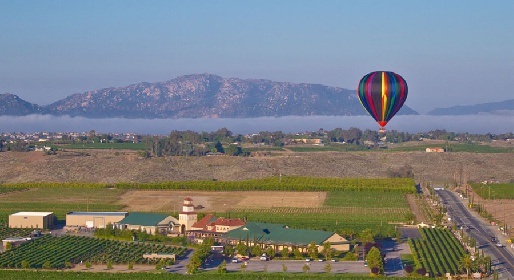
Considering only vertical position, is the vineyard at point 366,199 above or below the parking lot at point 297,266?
above

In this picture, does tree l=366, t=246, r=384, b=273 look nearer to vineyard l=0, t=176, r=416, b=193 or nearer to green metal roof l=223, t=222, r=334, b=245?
green metal roof l=223, t=222, r=334, b=245

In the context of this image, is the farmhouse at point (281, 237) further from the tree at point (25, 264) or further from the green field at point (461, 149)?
the green field at point (461, 149)

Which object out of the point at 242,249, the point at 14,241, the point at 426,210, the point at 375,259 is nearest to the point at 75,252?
the point at 14,241

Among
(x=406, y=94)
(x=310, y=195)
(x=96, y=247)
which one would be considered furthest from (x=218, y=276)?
(x=310, y=195)

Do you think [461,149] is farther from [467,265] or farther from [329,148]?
[467,265]

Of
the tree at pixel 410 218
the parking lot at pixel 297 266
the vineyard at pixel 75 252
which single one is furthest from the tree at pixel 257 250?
the tree at pixel 410 218

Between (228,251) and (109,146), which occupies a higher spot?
(109,146)
